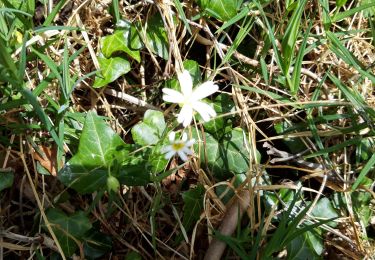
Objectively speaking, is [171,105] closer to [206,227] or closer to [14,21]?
[206,227]

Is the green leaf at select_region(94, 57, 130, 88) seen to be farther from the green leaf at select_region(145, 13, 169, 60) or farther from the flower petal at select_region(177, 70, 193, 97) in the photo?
the flower petal at select_region(177, 70, 193, 97)

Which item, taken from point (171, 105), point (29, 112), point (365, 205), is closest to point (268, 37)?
point (171, 105)

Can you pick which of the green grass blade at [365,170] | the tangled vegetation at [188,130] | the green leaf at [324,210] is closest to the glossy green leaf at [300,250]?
the tangled vegetation at [188,130]

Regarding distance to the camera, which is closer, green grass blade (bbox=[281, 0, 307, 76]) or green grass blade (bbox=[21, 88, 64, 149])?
green grass blade (bbox=[21, 88, 64, 149])

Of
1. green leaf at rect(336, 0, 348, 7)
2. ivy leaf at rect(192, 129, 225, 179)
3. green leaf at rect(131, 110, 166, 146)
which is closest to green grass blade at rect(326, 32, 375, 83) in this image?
green leaf at rect(336, 0, 348, 7)

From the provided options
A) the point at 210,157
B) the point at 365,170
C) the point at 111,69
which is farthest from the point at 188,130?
the point at 365,170

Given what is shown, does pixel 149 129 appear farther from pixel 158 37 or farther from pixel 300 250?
pixel 300 250
